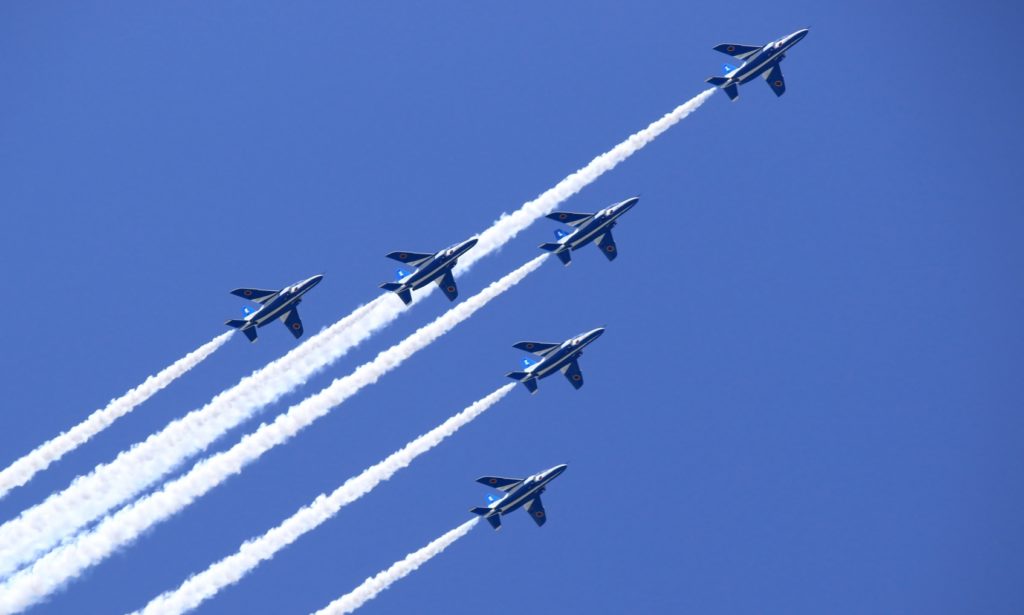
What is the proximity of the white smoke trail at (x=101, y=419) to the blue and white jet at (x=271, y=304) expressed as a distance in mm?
1307

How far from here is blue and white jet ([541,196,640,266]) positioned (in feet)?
263

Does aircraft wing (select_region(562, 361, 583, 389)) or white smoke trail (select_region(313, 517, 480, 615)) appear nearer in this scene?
white smoke trail (select_region(313, 517, 480, 615))

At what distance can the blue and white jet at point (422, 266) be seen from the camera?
76312mm

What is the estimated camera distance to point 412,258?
7681 centimetres

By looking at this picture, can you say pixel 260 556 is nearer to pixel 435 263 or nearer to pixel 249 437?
pixel 249 437

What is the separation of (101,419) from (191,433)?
15.2 ft

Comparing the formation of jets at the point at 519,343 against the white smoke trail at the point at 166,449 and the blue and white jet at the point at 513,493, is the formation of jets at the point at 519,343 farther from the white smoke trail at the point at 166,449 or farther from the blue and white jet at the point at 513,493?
the white smoke trail at the point at 166,449

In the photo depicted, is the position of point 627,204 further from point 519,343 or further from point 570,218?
point 519,343

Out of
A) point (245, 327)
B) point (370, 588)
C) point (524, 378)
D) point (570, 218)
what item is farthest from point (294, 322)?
point (570, 218)

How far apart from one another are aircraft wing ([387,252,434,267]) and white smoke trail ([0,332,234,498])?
9740mm

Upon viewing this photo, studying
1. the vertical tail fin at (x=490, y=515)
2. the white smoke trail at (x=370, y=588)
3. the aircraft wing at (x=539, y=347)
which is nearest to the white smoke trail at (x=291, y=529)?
the white smoke trail at (x=370, y=588)

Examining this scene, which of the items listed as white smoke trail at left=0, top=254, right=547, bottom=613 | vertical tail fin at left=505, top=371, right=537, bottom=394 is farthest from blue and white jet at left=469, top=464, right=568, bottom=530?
white smoke trail at left=0, top=254, right=547, bottom=613

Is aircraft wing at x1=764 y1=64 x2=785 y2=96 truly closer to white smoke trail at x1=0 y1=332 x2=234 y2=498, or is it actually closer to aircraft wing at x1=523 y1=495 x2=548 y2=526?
aircraft wing at x1=523 y1=495 x2=548 y2=526

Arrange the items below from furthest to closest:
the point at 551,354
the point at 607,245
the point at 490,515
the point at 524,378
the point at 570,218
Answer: the point at 607,245, the point at 570,218, the point at 551,354, the point at 524,378, the point at 490,515
